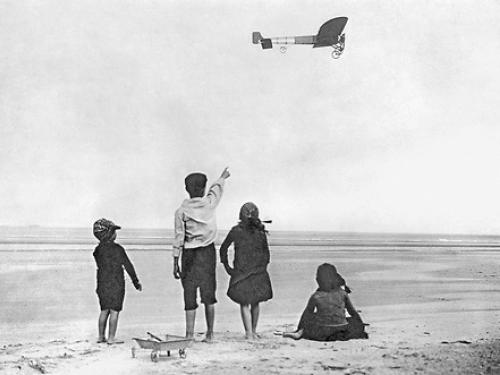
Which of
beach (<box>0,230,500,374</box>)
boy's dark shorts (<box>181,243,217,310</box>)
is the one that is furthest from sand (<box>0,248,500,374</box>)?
boy's dark shorts (<box>181,243,217,310</box>)

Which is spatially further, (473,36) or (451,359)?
(473,36)

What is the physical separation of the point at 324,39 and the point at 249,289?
2065 millimetres

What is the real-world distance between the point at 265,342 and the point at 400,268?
16.0ft

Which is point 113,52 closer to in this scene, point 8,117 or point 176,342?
point 8,117

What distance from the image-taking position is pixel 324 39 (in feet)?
15.9

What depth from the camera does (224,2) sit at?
4879 millimetres

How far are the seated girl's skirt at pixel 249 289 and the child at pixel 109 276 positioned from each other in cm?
64

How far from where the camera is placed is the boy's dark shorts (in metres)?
4.03

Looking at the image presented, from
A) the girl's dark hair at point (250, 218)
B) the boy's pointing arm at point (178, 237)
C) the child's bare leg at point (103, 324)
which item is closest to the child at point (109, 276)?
the child's bare leg at point (103, 324)

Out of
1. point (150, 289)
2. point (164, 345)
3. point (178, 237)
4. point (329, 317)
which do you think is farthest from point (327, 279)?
point (150, 289)

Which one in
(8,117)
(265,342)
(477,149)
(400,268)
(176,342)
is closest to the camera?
(176,342)

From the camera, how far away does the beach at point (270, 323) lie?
353 centimetres

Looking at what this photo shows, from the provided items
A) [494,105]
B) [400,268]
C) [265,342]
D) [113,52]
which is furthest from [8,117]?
[400,268]

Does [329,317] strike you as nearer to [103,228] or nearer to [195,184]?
[195,184]
